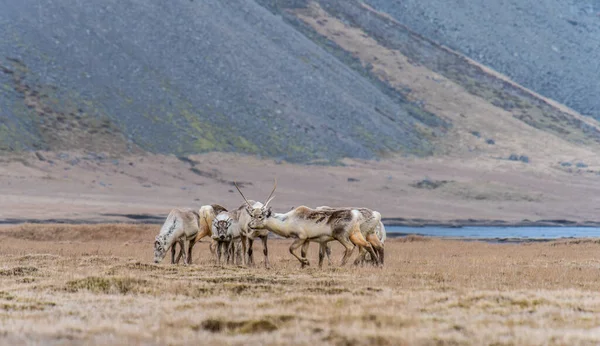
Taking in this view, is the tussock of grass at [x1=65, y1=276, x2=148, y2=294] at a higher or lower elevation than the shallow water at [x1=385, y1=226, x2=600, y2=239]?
lower

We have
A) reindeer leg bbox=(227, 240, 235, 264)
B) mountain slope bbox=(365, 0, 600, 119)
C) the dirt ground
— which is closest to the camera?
reindeer leg bbox=(227, 240, 235, 264)

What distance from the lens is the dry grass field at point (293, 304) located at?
1403cm

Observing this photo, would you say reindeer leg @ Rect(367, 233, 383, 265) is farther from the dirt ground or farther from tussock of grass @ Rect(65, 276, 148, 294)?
the dirt ground

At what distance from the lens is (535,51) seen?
151m

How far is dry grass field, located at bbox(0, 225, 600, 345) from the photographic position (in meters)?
14.0

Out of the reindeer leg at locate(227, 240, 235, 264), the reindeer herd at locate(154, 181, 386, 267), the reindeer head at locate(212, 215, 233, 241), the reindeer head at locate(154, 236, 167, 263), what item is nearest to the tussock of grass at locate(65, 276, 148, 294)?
the reindeer herd at locate(154, 181, 386, 267)

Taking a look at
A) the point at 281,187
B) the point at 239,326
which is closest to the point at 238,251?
the point at 239,326

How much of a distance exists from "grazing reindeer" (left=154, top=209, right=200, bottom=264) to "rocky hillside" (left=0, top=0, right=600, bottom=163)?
5886cm

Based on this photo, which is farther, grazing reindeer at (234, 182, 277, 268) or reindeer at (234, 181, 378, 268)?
grazing reindeer at (234, 182, 277, 268)

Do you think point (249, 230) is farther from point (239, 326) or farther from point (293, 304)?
point (239, 326)

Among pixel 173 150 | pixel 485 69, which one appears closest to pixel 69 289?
pixel 173 150

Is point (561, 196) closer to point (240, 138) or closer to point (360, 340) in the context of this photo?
point (240, 138)

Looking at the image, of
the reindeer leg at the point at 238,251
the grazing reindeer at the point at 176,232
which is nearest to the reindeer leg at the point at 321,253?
the reindeer leg at the point at 238,251

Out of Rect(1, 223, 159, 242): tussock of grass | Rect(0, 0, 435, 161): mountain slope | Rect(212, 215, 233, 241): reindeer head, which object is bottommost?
Rect(212, 215, 233, 241): reindeer head
